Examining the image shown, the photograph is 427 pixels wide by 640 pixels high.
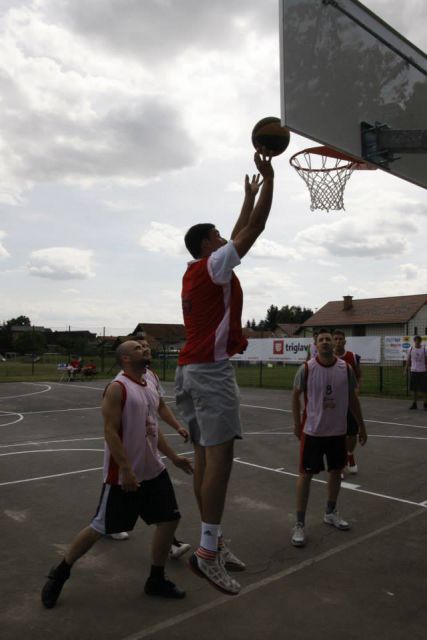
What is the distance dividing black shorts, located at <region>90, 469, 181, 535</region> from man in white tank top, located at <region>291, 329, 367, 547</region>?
66.5 inches

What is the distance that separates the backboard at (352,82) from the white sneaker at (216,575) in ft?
11.2

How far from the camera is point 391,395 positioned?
1925cm

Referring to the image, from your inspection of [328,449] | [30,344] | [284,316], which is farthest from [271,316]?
[328,449]

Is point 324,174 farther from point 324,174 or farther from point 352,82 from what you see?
point 352,82

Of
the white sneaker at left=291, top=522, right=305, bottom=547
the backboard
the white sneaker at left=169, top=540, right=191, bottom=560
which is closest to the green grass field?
the backboard

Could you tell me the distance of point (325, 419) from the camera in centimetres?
531

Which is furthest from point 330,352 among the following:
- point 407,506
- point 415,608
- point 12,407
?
point 12,407

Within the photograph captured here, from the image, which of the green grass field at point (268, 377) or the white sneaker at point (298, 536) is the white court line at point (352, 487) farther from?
the green grass field at point (268, 377)

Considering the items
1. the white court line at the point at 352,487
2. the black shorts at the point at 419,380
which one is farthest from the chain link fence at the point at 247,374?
the white court line at the point at 352,487

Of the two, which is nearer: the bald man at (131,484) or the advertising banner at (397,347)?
the bald man at (131,484)

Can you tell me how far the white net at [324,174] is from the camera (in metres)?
7.34

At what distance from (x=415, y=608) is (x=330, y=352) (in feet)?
8.36

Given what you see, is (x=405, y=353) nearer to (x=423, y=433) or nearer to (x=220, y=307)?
(x=423, y=433)

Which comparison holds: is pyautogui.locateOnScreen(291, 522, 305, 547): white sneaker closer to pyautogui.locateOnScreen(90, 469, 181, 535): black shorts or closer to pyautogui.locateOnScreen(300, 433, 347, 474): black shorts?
pyautogui.locateOnScreen(300, 433, 347, 474): black shorts
